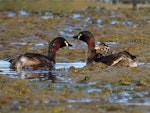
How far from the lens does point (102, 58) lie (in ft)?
53.6

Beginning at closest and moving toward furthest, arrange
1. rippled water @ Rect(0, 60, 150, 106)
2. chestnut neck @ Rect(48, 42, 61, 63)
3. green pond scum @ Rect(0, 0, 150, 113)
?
green pond scum @ Rect(0, 0, 150, 113), rippled water @ Rect(0, 60, 150, 106), chestnut neck @ Rect(48, 42, 61, 63)

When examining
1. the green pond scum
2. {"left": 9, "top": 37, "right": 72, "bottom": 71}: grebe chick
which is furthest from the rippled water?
{"left": 9, "top": 37, "right": 72, "bottom": 71}: grebe chick

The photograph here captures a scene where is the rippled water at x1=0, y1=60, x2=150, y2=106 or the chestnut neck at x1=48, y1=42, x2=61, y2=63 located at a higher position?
the chestnut neck at x1=48, y1=42, x2=61, y2=63

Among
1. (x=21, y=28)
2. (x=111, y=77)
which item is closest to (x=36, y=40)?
(x=21, y=28)

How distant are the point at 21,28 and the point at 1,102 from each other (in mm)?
16388

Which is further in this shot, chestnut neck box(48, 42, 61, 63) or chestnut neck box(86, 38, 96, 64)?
chestnut neck box(86, 38, 96, 64)

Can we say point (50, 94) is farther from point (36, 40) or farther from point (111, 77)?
point (36, 40)

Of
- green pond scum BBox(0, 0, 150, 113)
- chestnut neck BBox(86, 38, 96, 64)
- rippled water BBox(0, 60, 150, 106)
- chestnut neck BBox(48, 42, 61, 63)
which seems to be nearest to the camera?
green pond scum BBox(0, 0, 150, 113)

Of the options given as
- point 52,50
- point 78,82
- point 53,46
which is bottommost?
point 78,82

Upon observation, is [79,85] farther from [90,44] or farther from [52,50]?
[90,44]

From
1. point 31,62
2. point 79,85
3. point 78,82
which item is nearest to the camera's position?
point 79,85

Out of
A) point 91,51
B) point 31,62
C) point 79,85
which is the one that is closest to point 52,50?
point 91,51

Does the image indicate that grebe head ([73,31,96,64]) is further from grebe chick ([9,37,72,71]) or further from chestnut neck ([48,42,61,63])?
grebe chick ([9,37,72,71])

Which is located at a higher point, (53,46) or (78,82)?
(53,46)
